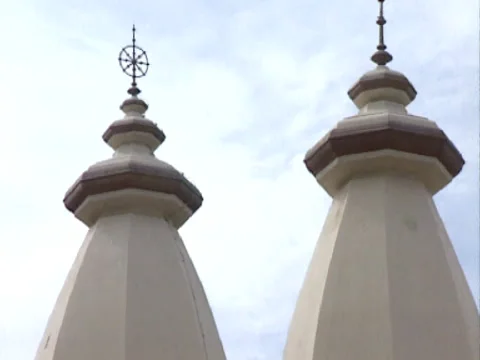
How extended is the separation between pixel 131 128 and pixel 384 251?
3121mm

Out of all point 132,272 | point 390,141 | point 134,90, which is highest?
point 134,90

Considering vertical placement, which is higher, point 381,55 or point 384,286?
point 381,55

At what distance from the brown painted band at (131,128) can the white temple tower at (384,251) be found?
187 centimetres

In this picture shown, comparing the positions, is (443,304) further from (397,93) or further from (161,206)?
(161,206)

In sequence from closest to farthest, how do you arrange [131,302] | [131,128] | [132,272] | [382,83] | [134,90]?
1. [131,302]
2. [132,272]
3. [382,83]
4. [131,128]
5. [134,90]

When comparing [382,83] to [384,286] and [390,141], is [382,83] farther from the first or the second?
[384,286]

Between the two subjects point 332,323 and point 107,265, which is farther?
point 107,265

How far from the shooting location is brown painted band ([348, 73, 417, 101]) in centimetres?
962

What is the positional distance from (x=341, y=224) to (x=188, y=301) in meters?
1.56

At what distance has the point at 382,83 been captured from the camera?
962cm

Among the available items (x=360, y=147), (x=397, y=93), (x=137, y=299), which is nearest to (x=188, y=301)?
(x=137, y=299)

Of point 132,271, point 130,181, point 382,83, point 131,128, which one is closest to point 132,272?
point 132,271

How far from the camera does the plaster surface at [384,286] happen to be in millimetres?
8062

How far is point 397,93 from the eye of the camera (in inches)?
380
